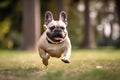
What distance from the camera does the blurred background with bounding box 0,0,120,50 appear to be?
31.5m

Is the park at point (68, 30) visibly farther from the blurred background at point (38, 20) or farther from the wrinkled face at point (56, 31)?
the wrinkled face at point (56, 31)

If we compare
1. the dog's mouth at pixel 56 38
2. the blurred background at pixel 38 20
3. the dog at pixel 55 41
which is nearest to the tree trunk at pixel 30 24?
the blurred background at pixel 38 20

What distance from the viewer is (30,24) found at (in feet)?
104

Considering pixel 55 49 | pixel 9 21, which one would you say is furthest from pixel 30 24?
pixel 55 49

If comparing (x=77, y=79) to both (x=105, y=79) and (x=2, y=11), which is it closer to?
(x=105, y=79)

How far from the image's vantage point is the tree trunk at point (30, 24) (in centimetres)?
3127

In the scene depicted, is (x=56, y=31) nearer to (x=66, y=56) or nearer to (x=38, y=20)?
(x=66, y=56)

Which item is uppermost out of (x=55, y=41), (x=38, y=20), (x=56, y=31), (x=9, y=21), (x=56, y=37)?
(x=56, y=31)

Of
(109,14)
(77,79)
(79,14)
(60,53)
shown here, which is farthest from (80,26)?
(77,79)

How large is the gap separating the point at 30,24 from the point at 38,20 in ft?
2.44

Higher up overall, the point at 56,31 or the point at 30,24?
the point at 56,31

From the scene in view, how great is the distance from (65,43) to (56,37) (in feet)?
1.09

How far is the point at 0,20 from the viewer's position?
42625 mm

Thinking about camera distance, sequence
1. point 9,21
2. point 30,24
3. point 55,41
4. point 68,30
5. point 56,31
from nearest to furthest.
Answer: point 56,31 < point 55,41 < point 30,24 < point 9,21 < point 68,30
